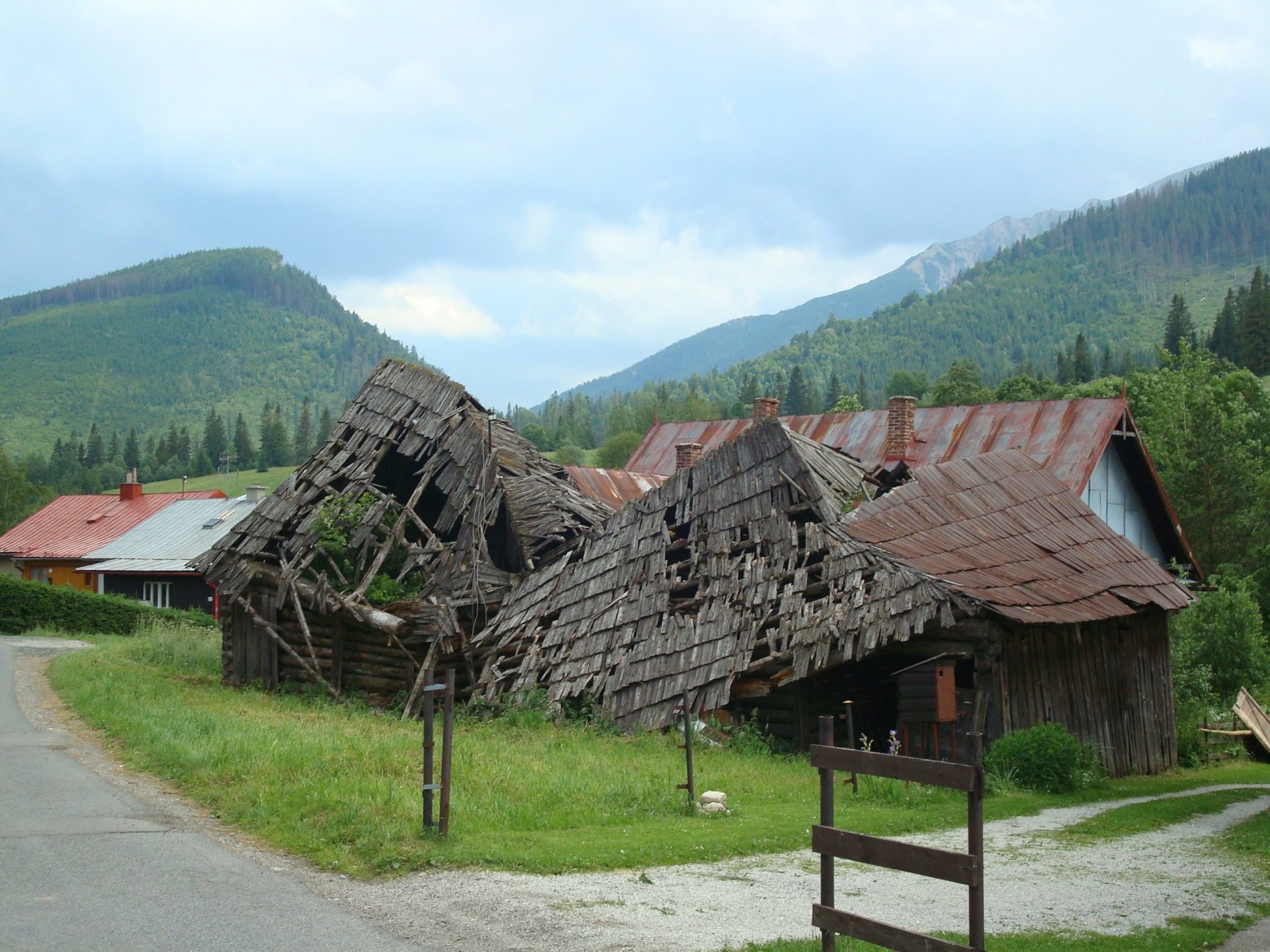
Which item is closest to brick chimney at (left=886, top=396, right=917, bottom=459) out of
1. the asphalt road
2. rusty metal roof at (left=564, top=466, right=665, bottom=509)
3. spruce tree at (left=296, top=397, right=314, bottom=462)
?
rusty metal roof at (left=564, top=466, right=665, bottom=509)

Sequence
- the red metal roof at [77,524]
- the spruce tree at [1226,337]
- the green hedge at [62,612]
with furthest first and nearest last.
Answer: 1. the spruce tree at [1226,337]
2. the red metal roof at [77,524]
3. the green hedge at [62,612]

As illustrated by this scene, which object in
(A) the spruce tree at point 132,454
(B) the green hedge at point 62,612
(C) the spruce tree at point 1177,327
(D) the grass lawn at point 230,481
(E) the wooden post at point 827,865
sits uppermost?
(C) the spruce tree at point 1177,327

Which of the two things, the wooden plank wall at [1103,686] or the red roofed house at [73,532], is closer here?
the wooden plank wall at [1103,686]

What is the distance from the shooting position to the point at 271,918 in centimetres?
760

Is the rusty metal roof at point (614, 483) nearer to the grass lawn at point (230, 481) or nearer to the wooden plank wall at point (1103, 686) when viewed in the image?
the wooden plank wall at point (1103, 686)

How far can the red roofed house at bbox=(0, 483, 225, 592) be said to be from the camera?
2312 inches

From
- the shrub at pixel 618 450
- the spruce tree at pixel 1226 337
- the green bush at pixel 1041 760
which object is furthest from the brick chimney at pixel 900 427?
Result: the spruce tree at pixel 1226 337

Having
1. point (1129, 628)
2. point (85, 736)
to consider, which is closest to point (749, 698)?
point (1129, 628)

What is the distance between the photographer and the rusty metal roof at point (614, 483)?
3231 centimetres

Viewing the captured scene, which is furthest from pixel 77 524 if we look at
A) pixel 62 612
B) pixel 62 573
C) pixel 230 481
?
pixel 230 481

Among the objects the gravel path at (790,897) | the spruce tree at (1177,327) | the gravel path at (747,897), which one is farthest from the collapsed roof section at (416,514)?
the spruce tree at (1177,327)

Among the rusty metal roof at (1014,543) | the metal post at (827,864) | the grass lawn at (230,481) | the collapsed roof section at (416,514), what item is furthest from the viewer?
the grass lawn at (230,481)

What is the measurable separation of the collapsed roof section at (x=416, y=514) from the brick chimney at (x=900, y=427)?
37.9 ft

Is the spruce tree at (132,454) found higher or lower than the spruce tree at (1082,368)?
lower
